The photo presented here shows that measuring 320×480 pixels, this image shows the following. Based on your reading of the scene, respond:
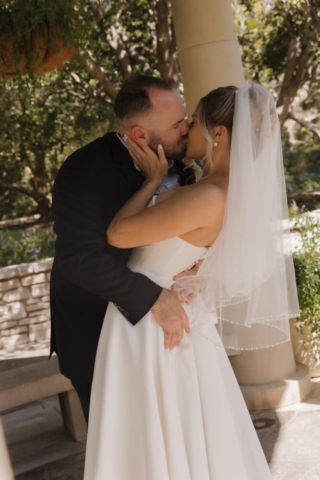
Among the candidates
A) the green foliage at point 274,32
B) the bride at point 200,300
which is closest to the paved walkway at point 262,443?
the bride at point 200,300

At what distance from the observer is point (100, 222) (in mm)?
2021

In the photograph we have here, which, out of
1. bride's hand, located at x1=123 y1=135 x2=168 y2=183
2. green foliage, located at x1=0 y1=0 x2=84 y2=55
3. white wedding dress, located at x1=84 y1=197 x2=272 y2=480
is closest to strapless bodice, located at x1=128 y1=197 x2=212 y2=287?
white wedding dress, located at x1=84 y1=197 x2=272 y2=480

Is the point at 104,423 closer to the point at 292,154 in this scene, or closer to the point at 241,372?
the point at 241,372

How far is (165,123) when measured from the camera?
6.81 feet

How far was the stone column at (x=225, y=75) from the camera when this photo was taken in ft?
11.3

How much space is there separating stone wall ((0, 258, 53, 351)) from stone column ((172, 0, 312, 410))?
294cm

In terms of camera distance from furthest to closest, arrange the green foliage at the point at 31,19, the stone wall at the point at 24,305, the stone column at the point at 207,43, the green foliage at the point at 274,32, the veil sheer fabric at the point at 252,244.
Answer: the green foliage at the point at 274,32 < the stone wall at the point at 24,305 < the stone column at the point at 207,43 < the green foliage at the point at 31,19 < the veil sheer fabric at the point at 252,244

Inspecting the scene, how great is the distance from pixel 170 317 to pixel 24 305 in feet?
14.1

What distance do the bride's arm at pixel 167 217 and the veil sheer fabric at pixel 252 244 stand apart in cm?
8

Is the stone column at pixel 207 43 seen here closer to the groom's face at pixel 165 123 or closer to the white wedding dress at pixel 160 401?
the groom's face at pixel 165 123

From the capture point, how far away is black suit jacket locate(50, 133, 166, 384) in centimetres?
194

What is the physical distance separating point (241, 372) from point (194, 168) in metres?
2.01

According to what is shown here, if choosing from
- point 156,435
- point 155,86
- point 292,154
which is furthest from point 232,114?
point 292,154

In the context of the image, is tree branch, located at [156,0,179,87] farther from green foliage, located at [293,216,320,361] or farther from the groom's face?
the groom's face
